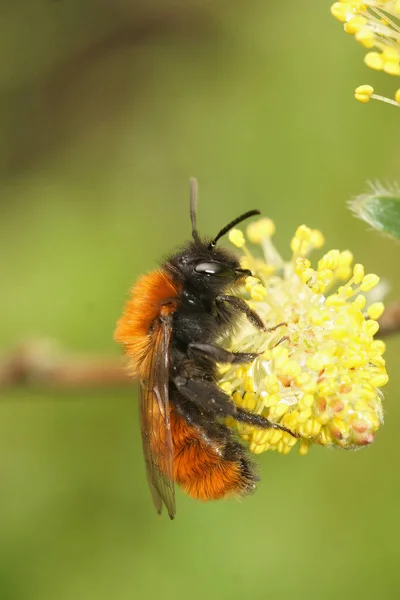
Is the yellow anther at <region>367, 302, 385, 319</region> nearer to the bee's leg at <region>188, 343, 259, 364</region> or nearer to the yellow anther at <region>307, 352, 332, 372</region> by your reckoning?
the yellow anther at <region>307, 352, 332, 372</region>

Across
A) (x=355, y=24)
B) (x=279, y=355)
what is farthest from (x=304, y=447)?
(x=355, y=24)

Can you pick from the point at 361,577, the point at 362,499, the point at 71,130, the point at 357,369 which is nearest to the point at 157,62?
the point at 71,130

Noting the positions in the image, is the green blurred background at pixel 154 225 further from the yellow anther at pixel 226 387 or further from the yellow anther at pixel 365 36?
the yellow anther at pixel 365 36

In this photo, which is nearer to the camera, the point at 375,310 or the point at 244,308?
the point at 375,310

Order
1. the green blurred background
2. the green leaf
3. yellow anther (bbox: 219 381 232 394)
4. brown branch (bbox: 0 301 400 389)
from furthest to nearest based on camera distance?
the green blurred background < brown branch (bbox: 0 301 400 389) < yellow anther (bbox: 219 381 232 394) < the green leaf

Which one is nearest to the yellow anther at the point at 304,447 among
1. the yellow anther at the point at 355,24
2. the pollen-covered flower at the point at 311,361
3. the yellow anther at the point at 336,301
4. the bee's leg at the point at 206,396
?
the pollen-covered flower at the point at 311,361

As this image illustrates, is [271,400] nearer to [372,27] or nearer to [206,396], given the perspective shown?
[206,396]

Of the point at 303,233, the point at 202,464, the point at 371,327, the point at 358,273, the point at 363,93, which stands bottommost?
the point at 202,464

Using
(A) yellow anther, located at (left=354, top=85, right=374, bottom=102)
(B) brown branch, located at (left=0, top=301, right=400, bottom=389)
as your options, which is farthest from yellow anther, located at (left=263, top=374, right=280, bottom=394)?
(B) brown branch, located at (left=0, top=301, right=400, bottom=389)
